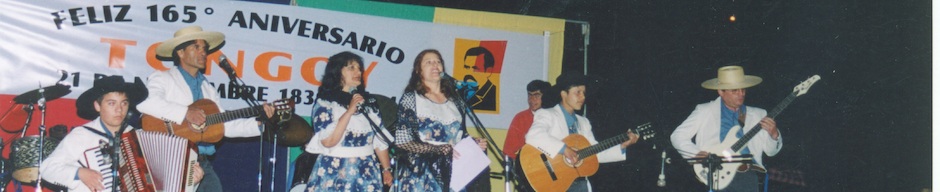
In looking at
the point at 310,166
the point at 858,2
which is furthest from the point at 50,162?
the point at 858,2

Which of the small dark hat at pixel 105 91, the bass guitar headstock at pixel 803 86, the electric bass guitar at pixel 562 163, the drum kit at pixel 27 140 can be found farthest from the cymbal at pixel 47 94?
the bass guitar headstock at pixel 803 86

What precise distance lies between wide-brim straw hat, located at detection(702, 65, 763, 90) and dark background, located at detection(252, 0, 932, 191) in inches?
2.7

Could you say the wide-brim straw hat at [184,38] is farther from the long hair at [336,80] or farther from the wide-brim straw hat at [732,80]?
the wide-brim straw hat at [732,80]

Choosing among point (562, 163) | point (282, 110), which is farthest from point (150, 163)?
point (562, 163)

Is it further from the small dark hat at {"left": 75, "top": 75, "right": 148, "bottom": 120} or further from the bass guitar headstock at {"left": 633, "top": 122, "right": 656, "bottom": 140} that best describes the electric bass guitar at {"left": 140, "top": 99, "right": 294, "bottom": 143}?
the bass guitar headstock at {"left": 633, "top": 122, "right": 656, "bottom": 140}

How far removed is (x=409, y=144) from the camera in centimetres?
553

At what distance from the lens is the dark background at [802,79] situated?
22.1ft

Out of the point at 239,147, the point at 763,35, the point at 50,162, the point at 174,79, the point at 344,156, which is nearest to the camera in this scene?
the point at 50,162

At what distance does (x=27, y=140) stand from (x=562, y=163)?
4.10 meters

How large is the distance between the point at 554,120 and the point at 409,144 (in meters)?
1.62

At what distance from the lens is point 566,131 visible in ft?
21.9

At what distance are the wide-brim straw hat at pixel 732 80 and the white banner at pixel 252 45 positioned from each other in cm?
163

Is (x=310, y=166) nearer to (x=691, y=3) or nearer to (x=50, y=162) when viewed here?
(x=50, y=162)

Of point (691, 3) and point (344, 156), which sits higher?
point (691, 3)
